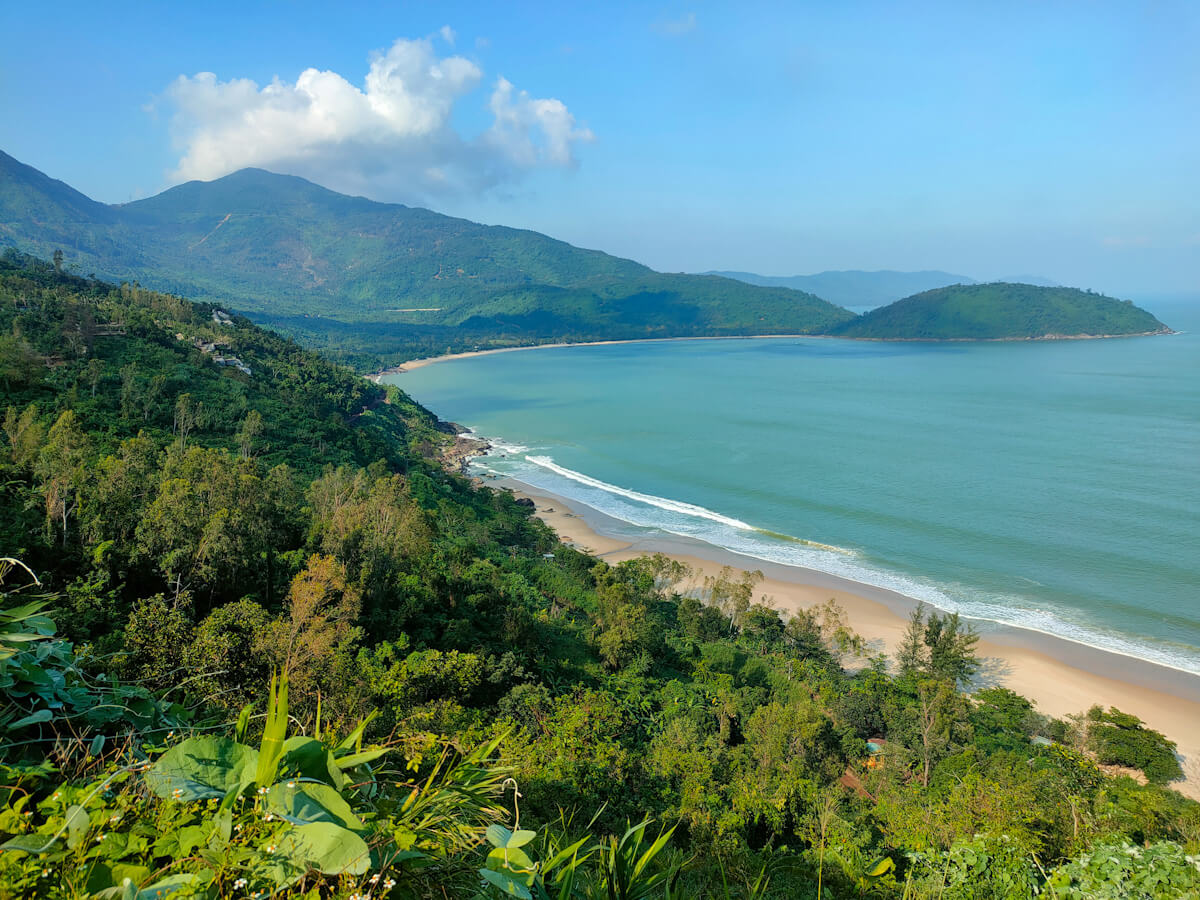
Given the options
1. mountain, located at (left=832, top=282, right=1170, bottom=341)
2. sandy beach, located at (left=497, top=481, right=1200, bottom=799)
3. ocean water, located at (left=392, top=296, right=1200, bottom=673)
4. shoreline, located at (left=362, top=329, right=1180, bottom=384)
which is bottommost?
sandy beach, located at (left=497, top=481, right=1200, bottom=799)

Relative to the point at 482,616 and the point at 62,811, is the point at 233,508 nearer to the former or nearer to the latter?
the point at 482,616

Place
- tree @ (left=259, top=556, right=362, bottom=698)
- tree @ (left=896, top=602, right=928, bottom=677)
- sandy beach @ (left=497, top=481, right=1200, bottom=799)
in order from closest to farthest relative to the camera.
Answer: tree @ (left=259, top=556, right=362, bottom=698)
sandy beach @ (left=497, top=481, right=1200, bottom=799)
tree @ (left=896, top=602, right=928, bottom=677)

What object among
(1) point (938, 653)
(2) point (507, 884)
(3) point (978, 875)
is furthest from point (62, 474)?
(1) point (938, 653)

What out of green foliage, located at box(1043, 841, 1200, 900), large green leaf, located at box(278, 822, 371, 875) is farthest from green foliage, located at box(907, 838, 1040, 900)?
large green leaf, located at box(278, 822, 371, 875)

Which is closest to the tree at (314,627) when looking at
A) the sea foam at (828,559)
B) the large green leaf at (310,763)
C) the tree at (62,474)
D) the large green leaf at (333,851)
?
the tree at (62,474)

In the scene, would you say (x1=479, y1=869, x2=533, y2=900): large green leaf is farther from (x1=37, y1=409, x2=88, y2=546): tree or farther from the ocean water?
the ocean water

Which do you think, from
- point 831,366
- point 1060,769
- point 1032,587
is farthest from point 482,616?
point 831,366

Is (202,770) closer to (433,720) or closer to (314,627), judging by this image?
(433,720)

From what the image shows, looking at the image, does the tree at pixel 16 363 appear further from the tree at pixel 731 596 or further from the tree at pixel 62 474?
the tree at pixel 731 596
